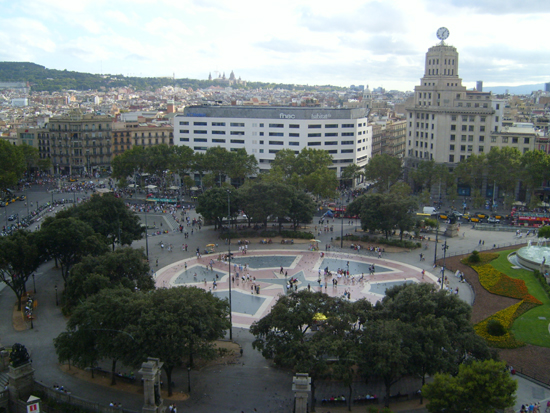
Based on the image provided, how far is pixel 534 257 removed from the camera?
189ft

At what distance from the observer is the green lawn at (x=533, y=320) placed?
41.1m

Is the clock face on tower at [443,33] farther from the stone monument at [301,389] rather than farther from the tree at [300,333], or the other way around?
the stone monument at [301,389]

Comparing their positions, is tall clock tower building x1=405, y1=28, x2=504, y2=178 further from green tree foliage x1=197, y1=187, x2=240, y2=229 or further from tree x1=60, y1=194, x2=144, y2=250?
tree x1=60, y1=194, x2=144, y2=250

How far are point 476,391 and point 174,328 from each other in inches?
714

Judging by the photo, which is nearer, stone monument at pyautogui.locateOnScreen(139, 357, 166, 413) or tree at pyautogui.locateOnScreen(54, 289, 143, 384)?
stone monument at pyautogui.locateOnScreen(139, 357, 166, 413)

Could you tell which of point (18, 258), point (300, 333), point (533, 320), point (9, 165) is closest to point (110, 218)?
point (18, 258)

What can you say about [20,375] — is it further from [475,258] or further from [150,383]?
[475,258]

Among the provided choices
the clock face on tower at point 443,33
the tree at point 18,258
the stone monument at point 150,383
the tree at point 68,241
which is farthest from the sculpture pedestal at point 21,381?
the clock face on tower at point 443,33

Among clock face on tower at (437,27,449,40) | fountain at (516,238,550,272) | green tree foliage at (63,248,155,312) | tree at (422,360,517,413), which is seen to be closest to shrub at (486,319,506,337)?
tree at (422,360,517,413)

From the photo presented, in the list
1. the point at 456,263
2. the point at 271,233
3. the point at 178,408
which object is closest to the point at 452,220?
the point at 456,263

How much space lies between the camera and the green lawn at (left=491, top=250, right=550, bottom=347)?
41.1 metres

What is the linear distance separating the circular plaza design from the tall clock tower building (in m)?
46.5

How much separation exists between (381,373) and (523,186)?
73.6m

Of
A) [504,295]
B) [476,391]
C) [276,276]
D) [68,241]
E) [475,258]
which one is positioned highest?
[68,241]
